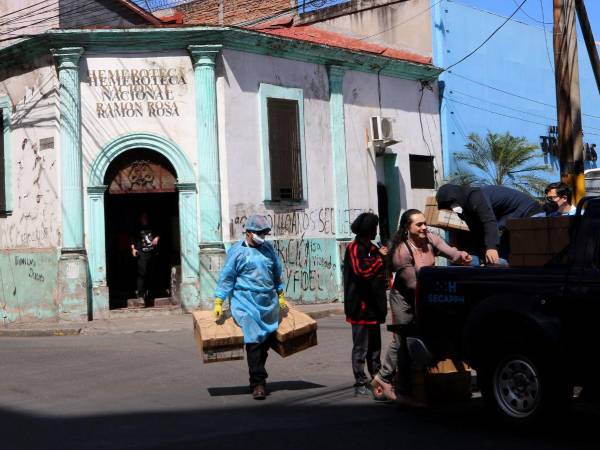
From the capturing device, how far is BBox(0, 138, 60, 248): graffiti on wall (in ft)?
57.8

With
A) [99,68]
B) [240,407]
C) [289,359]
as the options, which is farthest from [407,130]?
[240,407]

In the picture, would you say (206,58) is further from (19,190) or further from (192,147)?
(19,190)

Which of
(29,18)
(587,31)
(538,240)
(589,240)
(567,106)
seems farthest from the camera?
(29,18)

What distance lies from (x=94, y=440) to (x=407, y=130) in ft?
53.6

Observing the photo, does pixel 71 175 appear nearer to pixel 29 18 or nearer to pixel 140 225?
pixel 140 225

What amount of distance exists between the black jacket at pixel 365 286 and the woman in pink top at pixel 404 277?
187 mm

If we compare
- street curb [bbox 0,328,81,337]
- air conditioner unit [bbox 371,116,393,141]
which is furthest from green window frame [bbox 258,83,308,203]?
street curb [bbox 0,328,81,337]

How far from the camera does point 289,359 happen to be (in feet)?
37.4

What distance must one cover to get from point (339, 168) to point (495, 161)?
239 inches

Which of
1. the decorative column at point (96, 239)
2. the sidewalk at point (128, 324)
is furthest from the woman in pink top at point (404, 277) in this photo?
the decorative column at point (96, 239)

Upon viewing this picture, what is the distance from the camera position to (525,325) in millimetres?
6480

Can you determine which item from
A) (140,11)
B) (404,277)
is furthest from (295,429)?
A: (140,11)

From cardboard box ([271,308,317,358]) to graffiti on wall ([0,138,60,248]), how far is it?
10.1 metres

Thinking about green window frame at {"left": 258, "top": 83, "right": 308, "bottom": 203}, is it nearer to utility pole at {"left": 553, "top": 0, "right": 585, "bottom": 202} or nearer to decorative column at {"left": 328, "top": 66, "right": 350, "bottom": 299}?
decorative column at {"left": 328, "top": 66, "right": 350, "bottom": 299}
